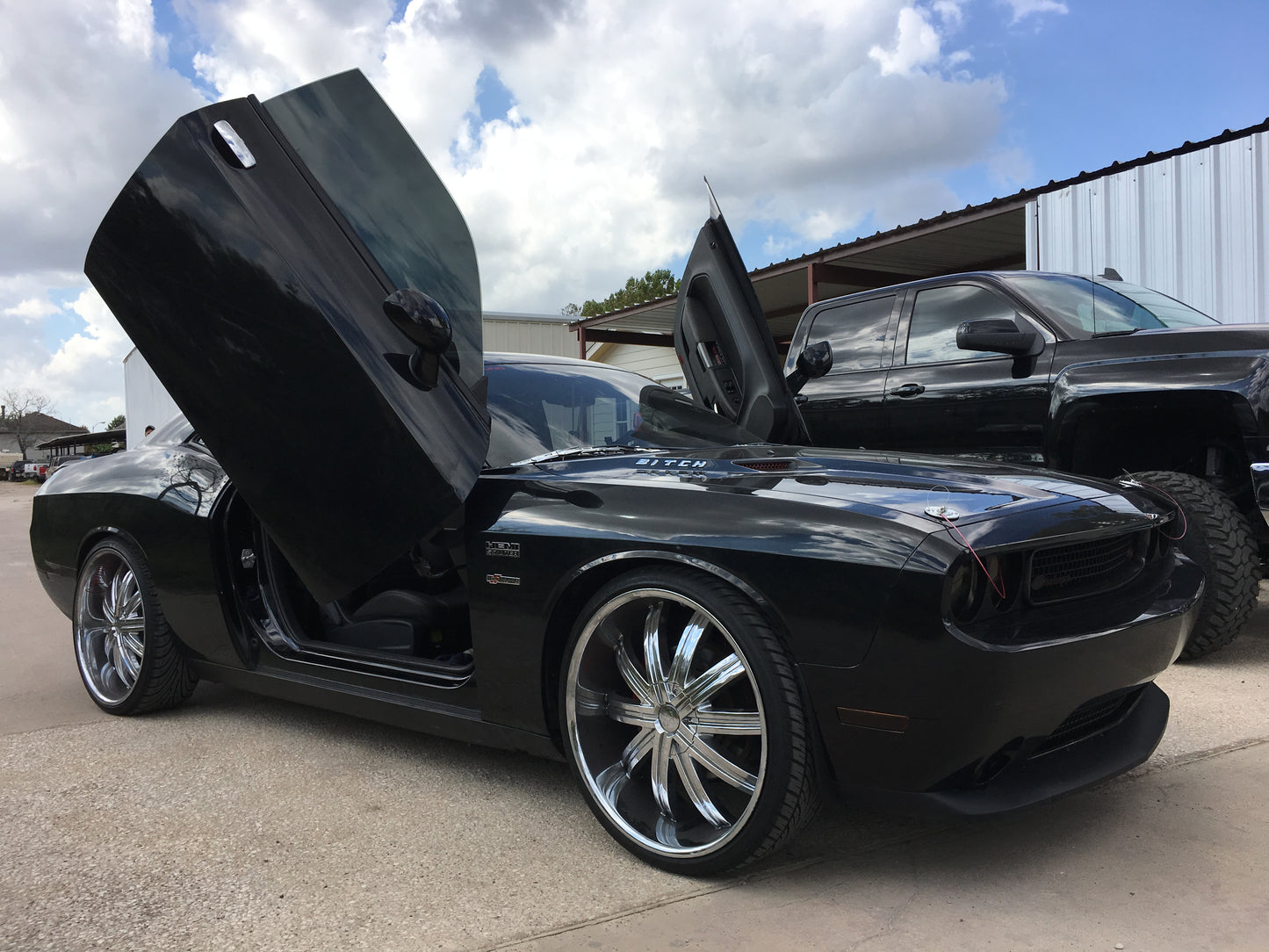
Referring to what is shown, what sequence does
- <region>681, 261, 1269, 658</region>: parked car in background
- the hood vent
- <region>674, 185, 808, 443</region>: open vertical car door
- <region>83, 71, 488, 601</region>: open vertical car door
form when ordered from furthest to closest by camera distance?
<region>681, 261, 1269, 658</region>: parked car in background → <region>674, 185, 808, 443</region>: open vertical car door → <region>83, 71, 488, 601</region>: open vertical car door → the hood vent

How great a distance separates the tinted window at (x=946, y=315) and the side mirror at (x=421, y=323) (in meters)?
3.29

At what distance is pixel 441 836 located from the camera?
279cm

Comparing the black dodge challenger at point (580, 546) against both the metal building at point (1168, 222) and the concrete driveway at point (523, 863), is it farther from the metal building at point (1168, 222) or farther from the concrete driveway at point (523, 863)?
the metal building at point (1168, 222)

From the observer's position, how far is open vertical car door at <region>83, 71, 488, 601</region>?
287cm

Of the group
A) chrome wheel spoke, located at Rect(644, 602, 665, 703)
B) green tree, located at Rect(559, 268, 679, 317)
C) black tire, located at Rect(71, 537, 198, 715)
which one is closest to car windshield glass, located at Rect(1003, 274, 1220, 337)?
chrome wheel spoke, located at Rect(644, 602, 665, 703)

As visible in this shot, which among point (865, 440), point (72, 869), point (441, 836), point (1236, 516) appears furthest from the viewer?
point (865, 440)

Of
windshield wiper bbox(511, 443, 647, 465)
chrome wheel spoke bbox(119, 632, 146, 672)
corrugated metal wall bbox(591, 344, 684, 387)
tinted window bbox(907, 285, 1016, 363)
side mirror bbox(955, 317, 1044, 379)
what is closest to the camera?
windshield wiper bbox(511, 443, 647, 465)

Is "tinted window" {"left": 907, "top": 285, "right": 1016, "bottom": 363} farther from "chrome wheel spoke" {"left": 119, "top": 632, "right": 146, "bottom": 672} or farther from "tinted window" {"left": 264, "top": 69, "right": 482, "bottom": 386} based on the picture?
"chrome wheel spoke" {"left": 119, "top": 632, "right": 146, "bottom": 672}

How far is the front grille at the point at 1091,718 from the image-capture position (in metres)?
2.45

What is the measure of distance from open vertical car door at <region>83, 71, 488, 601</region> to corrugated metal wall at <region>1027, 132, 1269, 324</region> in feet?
18.2

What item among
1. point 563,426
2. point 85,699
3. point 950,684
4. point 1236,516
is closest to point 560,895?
point 950,684

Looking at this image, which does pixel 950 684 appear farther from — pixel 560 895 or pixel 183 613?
pixel 183 613

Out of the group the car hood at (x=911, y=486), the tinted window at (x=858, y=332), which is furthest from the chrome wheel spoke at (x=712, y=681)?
the tinted window at (x=858, y=332)

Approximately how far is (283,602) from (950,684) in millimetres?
2532
